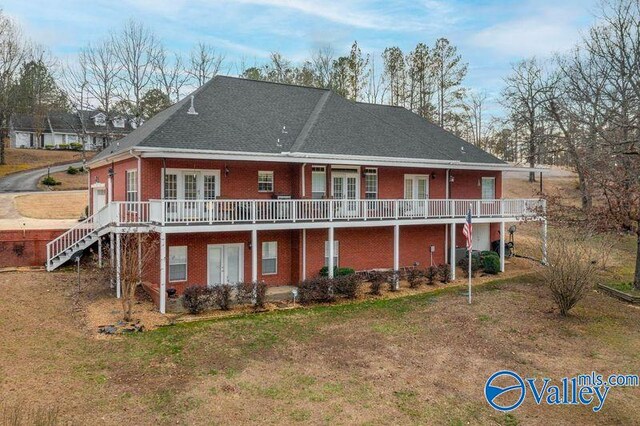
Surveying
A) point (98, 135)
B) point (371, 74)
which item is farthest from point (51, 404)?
point (98, 135)

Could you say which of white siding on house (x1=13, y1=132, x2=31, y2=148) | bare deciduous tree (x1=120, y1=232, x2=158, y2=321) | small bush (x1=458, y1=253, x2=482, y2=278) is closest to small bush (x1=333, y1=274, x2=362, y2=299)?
bare deciduous tree (x1=120, y1=232, x2=158, y2=321)

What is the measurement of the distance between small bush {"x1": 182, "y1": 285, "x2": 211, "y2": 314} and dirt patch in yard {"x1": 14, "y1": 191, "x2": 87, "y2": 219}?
56.5 ft

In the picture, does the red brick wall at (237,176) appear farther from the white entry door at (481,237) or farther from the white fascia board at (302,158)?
the white entry door at (481,237)

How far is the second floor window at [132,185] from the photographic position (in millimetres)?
17203

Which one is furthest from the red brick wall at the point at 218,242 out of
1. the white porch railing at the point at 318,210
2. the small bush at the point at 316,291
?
the small bush at the point at 316,291

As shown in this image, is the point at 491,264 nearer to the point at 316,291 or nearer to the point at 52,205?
the point at 316,291

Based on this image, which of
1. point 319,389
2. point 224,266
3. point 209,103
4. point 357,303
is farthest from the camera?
point 209,103

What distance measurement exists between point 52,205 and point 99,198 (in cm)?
877

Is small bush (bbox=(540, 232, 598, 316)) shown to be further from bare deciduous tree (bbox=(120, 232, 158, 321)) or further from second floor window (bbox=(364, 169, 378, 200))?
bare deciduous tree (bbox=(120, 232, 158, 321))

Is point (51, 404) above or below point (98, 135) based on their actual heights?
below

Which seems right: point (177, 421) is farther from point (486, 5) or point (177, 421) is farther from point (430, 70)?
point (430, 70)

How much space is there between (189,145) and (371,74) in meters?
35.3

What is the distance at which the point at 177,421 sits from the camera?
→ 25.8 ft

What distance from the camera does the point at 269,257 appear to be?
18297 mm
